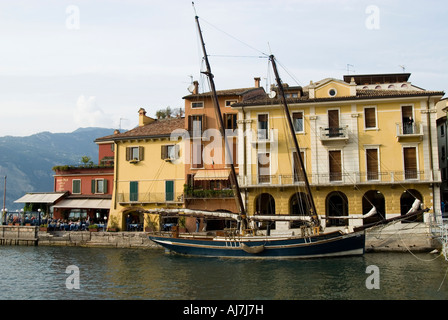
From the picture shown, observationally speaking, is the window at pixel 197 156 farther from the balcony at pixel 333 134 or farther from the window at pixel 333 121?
the window at pixel 333 121

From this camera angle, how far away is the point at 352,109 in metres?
39.6

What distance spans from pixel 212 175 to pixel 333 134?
12019 mm

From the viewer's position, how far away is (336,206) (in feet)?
134

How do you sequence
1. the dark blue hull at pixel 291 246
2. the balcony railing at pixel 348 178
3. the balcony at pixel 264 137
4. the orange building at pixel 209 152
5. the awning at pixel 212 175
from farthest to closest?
1. the orange building at pixel 209 152
2. the awning at pixel 212 175
3. the balcony at pixel 264 137
4. the balcony railing at pixel 348 178
5. the dark blue hull at pixel 291 246

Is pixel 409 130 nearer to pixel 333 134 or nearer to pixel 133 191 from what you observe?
pixel 333 134

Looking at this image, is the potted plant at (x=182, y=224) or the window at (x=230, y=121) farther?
the window at (x=230, y=121)

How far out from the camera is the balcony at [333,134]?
3867 centimetres

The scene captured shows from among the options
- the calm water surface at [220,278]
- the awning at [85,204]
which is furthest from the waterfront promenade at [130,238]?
the awning at [85,204]

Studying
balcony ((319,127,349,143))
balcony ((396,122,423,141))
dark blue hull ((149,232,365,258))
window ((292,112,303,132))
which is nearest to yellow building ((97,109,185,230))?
dark blue hull ((149,232,365,258))

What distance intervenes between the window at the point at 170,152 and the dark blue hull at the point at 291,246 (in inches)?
564

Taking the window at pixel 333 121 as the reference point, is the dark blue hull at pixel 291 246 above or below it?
below

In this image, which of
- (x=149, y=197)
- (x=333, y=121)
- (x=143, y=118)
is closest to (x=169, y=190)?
(x=149, y=197)

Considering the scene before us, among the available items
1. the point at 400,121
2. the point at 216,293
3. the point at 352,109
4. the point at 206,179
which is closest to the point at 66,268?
the point at 216,293

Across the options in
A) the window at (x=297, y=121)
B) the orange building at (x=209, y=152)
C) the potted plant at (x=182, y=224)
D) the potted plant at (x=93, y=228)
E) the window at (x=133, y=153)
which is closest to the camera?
the window at (x=297, y=121)
